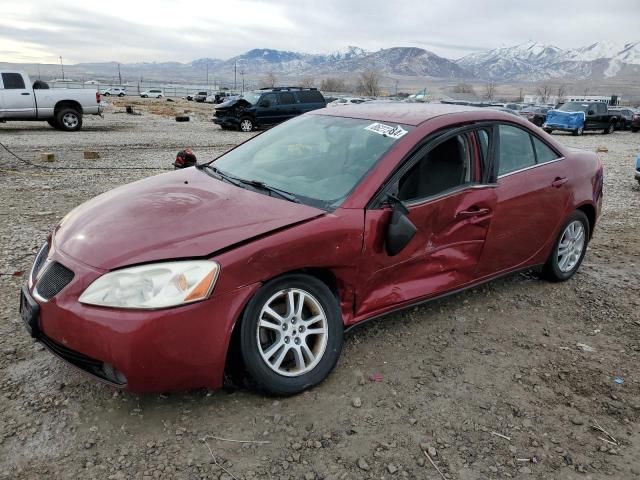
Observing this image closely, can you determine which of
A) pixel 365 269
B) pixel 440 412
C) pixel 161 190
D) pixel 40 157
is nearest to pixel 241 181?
pixel 161 190

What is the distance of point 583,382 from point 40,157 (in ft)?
36.8

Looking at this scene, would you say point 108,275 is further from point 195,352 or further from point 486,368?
point 486,368

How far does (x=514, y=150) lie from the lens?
4.26 metres

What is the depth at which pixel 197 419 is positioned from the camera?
2.78 metres

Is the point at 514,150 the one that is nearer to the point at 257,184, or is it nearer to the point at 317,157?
the point at 317,157

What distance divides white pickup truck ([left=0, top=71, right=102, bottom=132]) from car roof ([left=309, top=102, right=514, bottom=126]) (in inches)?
603

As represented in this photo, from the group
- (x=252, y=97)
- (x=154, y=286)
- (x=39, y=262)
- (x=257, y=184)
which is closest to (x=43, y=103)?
(x=252, y=97)

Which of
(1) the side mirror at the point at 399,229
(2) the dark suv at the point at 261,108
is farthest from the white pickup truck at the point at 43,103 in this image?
(1) the side mirror at the point at 399,229

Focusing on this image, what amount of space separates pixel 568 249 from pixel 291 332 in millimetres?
3050

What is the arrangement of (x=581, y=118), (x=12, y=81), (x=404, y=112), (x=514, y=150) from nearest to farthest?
1. (x=404, y=112)
2. (x=514, y=150)
3. (x=12, y=81)
4. (x=581, y=118)

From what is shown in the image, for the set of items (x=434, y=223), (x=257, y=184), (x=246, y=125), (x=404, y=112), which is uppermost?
(x=404, y=112)

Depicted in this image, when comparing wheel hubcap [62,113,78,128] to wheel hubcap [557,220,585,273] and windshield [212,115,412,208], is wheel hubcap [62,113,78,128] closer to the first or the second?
windshield [212,115,412,208]

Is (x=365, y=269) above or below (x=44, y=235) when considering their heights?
above

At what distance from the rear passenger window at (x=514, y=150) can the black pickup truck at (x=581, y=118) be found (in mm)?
24330
